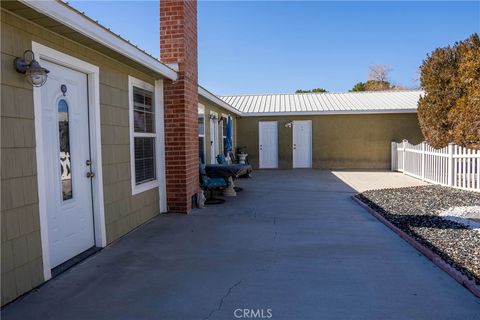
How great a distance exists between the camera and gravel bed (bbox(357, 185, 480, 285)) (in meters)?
4.15

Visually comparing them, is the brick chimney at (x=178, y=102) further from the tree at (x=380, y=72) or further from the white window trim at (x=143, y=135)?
the tree at (x=380, y=72)

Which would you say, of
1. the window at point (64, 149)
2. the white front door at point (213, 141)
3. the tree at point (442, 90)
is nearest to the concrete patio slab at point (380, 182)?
the tree at point (442, 90)

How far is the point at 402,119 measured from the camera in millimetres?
15805

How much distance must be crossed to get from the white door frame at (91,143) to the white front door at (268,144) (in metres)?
12.4

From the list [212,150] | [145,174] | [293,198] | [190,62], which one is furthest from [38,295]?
[212,150]

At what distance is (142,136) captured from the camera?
19.9 ft

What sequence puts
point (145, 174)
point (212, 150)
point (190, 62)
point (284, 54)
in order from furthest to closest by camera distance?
point (284, 54), point (212, 150), point (190, 62), point (145, 174)

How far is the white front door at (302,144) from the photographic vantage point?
1648 cm

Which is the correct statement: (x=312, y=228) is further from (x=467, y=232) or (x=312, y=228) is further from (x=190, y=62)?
(x=190, y=62)

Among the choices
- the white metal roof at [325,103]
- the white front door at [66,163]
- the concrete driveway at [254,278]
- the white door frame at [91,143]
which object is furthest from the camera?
the white metal roof at [325,103]

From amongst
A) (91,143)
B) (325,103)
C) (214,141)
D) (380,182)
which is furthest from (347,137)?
(91,143)

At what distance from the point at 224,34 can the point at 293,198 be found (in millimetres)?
6956

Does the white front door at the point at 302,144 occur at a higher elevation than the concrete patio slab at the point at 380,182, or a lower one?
higher

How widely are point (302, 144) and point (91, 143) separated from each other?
510 inches
